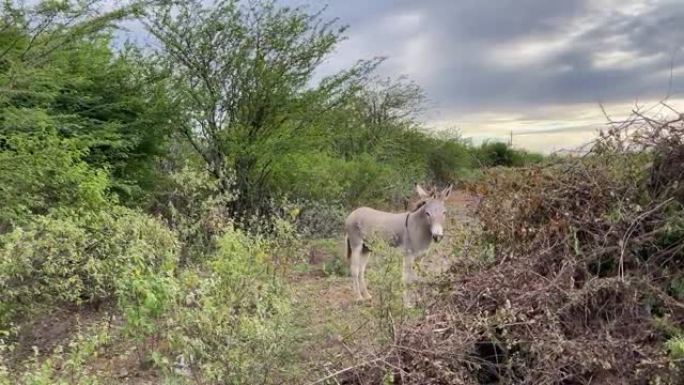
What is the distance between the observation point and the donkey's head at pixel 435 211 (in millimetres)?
7102

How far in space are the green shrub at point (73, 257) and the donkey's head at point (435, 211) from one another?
2.83 m

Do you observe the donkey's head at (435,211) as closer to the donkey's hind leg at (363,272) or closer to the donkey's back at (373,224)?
the donkey's back at (373,224)

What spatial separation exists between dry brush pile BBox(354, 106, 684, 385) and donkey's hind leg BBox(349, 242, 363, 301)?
2.93 meters

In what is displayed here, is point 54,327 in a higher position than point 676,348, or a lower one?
lower

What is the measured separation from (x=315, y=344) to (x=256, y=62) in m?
7.52

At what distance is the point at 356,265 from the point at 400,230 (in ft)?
2.23

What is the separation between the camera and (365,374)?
13.4 ft

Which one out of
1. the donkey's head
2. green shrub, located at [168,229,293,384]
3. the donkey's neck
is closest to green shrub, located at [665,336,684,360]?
green shrub, located at [168,229,293,384]

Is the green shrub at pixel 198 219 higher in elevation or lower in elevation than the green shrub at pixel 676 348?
higher

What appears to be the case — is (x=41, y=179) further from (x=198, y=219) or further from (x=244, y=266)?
(x=244, y=266)

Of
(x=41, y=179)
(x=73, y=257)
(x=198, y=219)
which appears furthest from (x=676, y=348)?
(x=41, y=179)

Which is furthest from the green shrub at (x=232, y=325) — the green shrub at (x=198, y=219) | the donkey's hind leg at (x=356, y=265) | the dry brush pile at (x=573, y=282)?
the donkey's hind leg at (x=356, y=265)

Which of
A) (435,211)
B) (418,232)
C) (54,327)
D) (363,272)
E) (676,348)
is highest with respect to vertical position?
(435,211)

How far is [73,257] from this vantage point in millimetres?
5820
